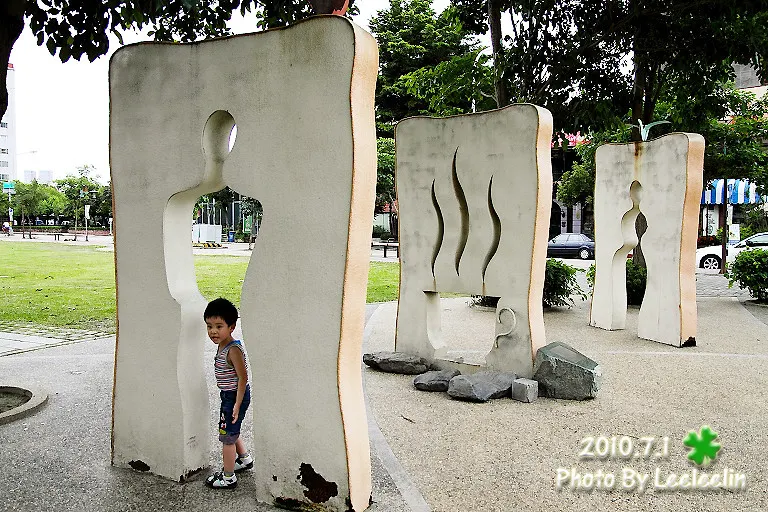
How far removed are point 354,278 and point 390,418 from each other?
8.23 ft

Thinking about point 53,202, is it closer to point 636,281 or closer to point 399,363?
point 636,281

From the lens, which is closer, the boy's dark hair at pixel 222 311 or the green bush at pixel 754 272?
the boy's dark hair at pixel 222 311

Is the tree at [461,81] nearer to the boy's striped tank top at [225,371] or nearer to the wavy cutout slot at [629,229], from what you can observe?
the wavy cutout slot at [629,229]

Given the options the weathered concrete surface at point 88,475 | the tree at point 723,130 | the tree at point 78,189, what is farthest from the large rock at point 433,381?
the tree at point 78,189

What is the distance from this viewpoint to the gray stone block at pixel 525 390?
6.55m

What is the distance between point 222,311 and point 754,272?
13.6 meters

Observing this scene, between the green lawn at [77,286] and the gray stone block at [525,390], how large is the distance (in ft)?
22.9

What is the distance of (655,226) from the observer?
392 inches

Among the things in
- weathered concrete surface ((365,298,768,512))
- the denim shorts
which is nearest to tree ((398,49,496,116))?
weathered concrete surface ((365,298,768,512))

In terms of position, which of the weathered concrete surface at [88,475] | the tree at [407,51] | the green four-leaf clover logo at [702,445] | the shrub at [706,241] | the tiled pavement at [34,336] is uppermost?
the tree at [407,51]

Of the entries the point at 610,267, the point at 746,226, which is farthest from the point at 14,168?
the point at 610,267

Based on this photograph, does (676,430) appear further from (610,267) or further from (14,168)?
(14,168)

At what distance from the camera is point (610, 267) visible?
433 inches

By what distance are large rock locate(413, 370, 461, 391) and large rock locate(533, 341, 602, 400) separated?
91 cm
